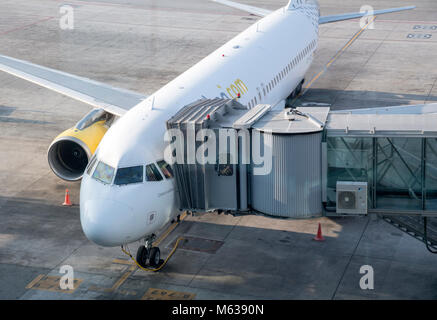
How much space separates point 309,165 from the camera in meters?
19.4

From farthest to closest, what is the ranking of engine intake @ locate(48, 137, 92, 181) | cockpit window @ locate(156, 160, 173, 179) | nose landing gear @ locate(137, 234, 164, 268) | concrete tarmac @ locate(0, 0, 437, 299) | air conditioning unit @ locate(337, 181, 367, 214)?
1. engine intake @ locate(48, 137, 92, 181)
2. nose landing gear @ locate(137, 234, 164, 268)
3. concrete tarmac @ locate(0, 0, 437, 299)
4. cockpit window @ locate(156, 160, 173, 179)
5. air conditioning unit @ locate(337, 181, 367, 214)

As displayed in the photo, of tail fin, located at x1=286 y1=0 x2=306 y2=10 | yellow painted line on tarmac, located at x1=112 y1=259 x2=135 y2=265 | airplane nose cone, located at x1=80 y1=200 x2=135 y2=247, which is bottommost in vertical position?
yellow painted line on tarmac, located at x1=112 y1=259 x2=135 y2=265

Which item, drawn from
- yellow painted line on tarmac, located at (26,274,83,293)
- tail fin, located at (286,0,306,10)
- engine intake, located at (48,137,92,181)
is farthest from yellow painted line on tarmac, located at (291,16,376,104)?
yellow painted line on tarmac, located at (26,274,83,293)

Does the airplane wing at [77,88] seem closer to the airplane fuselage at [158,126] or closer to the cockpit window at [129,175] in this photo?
the airplane fuselage at [158,126]

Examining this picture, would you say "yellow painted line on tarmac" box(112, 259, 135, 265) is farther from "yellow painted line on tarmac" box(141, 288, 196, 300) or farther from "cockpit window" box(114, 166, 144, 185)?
"cockpit window" box(114, 166, 144, 185)

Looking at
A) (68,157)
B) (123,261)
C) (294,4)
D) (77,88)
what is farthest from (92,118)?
(294,4)

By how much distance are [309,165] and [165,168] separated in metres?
4.27

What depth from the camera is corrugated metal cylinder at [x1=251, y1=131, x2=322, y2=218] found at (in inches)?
759

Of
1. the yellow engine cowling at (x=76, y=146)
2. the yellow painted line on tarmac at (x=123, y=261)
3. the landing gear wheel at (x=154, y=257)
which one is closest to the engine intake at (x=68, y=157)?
the yellow engine cowling at (x=76, y=146)

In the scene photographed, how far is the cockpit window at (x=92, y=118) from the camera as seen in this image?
26.8 m

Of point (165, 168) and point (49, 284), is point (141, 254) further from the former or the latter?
point (165, 168)

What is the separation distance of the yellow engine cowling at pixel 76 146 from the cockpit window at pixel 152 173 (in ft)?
21.5
